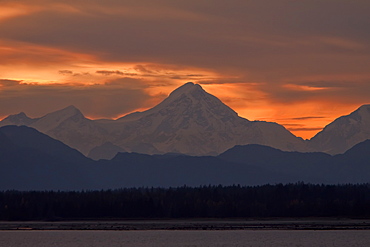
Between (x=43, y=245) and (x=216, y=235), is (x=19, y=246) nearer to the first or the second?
(x=43, y=245)

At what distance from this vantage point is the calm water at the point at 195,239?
161625mm

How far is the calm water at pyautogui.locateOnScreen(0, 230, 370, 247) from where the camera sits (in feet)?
530

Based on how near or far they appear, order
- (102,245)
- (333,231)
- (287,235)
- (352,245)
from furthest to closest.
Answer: (333,231) < (287,235) < (102,245) < (352,245)

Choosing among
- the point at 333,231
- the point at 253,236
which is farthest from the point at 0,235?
the point at 333,231

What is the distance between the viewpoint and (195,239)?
177750 millimetres

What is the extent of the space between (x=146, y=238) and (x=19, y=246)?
3236cm

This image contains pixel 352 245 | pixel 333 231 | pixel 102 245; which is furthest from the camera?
pixel 333 231

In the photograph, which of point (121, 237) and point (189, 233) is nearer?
point (121, 237)

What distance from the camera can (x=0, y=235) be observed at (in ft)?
648

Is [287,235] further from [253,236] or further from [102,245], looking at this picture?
[102,245]

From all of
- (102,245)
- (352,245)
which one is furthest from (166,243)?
(352,245)

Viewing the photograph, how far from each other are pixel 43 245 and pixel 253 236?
150 ft

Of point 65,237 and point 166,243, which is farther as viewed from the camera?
point 65,237

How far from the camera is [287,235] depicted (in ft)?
601
